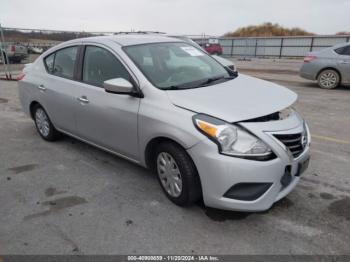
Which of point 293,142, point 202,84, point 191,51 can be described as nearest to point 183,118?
point 202,84

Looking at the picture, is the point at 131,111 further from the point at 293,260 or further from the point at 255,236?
the point at 293,260

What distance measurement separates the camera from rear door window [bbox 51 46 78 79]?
13.9 feet

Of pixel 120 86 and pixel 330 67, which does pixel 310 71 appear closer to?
pixel 330 67

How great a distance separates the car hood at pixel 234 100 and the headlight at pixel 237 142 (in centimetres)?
9

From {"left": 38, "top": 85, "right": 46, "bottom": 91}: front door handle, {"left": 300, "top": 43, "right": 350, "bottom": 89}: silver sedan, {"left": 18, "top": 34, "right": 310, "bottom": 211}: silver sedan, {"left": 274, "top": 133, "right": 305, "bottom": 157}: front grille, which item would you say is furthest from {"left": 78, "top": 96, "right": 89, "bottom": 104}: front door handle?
{"left": 300, "top": 43, "right": 350, "bottom": 89}: silver sedan

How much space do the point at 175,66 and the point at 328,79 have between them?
7.82 metres

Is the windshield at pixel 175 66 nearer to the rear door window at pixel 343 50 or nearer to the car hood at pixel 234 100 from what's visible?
the car hood at pixel 234 100

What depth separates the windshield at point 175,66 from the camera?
3.35 meters

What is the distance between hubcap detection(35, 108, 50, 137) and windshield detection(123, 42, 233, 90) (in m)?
2.20

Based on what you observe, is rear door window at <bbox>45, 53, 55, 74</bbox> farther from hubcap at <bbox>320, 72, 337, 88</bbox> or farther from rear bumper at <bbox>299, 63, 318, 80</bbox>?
hubcap at <bbox>320, 72, 337, 88</bbox>

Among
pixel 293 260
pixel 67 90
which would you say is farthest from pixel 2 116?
pixel 293 260

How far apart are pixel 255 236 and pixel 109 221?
4.40ft

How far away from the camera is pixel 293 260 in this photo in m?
2.41

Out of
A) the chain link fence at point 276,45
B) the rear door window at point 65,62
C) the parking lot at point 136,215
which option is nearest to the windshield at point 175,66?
the rear door window at point 65,62
